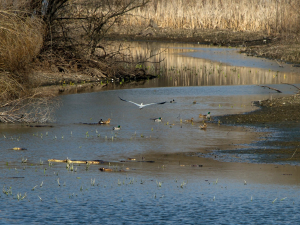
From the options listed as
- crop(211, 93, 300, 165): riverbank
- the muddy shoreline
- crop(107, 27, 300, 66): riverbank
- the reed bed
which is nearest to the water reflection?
crop(107, 27, 300, 66): riverbank

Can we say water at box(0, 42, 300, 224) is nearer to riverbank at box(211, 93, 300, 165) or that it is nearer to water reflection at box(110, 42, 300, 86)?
riverbank at box(211, 93, 300, 165)

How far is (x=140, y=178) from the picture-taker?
28.2 ft

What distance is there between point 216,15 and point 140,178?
48450 mm

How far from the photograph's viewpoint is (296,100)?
16.6 meters

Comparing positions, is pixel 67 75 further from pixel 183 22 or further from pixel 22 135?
pixel 183 22

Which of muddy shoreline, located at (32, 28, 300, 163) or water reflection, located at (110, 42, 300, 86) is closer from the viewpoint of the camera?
muddy shoreline, located at (32, 28, 300, 163)

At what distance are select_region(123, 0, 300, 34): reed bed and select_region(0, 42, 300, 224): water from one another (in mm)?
38109

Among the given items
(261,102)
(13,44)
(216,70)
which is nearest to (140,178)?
(13,44)

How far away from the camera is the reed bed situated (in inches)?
2020

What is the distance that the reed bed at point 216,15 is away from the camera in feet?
168

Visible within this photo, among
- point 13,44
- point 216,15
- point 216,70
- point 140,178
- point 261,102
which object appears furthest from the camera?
point 216,15

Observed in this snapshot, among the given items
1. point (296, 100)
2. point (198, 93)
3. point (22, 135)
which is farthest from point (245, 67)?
point (22, 135)

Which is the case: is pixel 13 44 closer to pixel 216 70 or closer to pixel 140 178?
pixel 140 178

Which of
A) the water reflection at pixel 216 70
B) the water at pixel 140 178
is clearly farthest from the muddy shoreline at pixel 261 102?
the water reflection at pixel 216 70
